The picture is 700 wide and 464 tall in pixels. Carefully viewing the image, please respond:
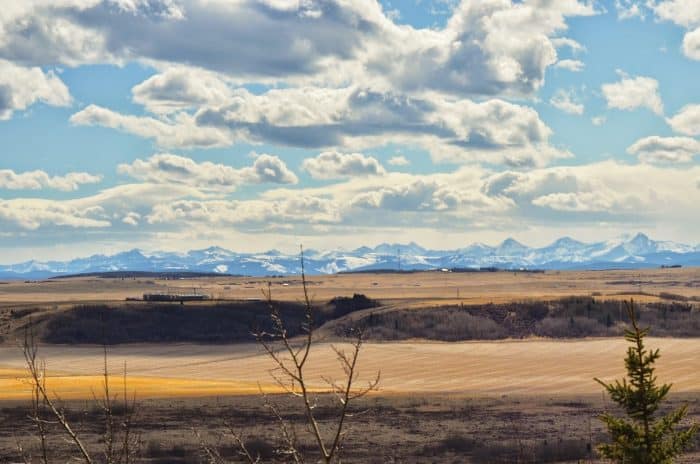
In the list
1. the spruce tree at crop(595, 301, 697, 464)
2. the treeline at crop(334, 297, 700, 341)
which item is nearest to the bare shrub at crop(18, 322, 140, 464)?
the spruce tree at crop(595, 301, 697, 464)

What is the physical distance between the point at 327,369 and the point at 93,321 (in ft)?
159

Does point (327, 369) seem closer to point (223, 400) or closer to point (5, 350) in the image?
point (223, 400)

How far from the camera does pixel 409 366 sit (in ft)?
314

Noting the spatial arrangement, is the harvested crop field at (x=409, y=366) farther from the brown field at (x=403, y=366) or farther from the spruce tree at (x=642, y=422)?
the spruce tree at (x=642, y=422)

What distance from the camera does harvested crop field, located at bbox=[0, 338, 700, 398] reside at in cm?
7662

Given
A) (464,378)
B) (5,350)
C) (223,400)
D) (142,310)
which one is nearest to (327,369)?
(464,378)

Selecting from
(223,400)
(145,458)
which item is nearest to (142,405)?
(223,400)

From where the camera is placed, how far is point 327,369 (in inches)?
3782

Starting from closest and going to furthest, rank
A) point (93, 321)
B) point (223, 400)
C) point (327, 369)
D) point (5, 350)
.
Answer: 1. point (223, 400)
2. point (327, 369)
3. point (5, 350)
4. point (93, 321)

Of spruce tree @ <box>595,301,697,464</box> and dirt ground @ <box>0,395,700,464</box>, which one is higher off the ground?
spruce tree @ <box>595,301,697,464</box>

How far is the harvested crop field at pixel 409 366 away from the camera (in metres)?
76.6

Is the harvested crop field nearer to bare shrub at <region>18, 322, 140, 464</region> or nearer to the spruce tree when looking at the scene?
bare shrub at <region>18, 322, 140, 464</region>

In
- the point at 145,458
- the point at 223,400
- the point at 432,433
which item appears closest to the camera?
the point at 145,458

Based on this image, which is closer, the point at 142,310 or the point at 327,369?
the point at 327,369
